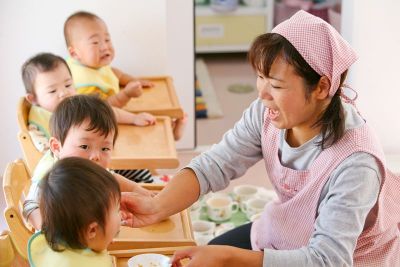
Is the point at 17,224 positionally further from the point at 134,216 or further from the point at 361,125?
the point at 361,125

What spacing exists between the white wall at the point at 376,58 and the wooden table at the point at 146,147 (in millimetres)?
1251

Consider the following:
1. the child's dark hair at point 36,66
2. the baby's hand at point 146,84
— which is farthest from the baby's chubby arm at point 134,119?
the baby's hand at point 146,84

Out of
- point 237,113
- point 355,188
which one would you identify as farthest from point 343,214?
point 237,113

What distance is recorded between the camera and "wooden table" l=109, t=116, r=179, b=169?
1973mm

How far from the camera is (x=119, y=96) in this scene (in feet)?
7.94

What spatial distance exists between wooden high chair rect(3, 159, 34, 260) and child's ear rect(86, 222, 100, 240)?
475mm

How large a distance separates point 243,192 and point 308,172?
1.39 metres

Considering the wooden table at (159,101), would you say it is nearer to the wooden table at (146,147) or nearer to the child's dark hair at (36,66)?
the wooden table at (146,147)

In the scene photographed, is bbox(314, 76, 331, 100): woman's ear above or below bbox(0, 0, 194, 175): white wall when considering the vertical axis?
above

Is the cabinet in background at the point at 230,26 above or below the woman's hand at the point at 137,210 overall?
below

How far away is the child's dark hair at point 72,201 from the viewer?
1224 mm

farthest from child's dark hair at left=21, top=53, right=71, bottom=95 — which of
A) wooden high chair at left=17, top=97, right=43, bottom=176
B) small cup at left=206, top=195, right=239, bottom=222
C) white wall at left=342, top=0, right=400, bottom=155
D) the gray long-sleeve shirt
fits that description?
white wall at left=342, top=0, right=400, bottom=155

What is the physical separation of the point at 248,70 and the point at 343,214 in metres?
3.29

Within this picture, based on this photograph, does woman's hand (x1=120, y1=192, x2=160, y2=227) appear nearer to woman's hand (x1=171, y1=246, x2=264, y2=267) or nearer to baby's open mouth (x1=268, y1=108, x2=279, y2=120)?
woman's hand (x1=171, y1=246, x2=264, y2=267)
